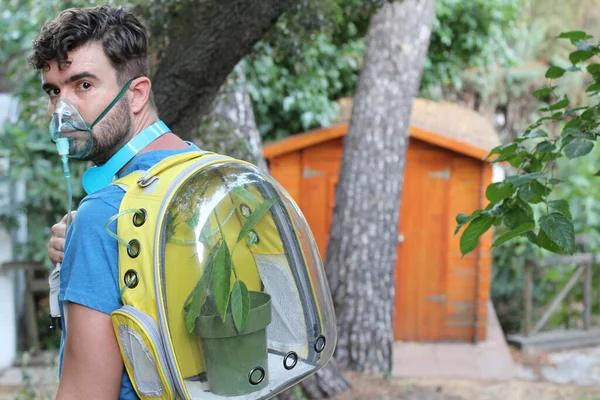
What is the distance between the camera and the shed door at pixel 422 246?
7953 mm

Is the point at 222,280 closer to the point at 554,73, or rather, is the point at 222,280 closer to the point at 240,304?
the point at 240,304

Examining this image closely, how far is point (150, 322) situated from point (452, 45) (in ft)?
26.1

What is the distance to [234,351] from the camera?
4.98 feet

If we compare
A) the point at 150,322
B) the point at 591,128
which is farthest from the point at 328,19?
the point at 150,322

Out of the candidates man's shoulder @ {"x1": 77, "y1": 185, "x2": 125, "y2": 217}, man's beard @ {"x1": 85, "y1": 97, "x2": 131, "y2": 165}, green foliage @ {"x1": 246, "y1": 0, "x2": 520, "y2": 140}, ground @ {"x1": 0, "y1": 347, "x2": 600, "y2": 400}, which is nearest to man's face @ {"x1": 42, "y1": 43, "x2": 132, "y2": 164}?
man's beard @ {"x1": 85, "y1": 97, "x2": 131, "y2": 165}

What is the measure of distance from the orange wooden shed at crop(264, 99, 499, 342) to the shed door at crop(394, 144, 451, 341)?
0.04 feet

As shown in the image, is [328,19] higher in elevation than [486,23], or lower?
lower

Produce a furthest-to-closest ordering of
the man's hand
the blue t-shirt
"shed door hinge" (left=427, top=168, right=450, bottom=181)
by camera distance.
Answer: "shed door hinge" (left=427, top=168, right=450, bottom=181)
the man's hand
the blue t-shirt

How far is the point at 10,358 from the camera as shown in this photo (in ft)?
22.5

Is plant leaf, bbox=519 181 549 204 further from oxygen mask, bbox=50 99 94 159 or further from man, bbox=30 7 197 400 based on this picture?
oxygen mask, bbox=50 99 94 159

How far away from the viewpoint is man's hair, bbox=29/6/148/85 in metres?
1.58

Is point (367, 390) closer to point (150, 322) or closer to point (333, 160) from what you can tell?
point (333, 160)

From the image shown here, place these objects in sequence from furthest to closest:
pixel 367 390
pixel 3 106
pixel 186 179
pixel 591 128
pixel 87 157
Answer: pixel 3 106 → pixel 367 390 → pixel 591 128 → pixel 87 157 → pixel 186 179

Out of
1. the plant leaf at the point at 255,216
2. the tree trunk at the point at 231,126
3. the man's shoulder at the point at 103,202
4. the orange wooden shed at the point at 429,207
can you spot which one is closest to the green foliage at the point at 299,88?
the orange wooden shed at the point at 429,207
